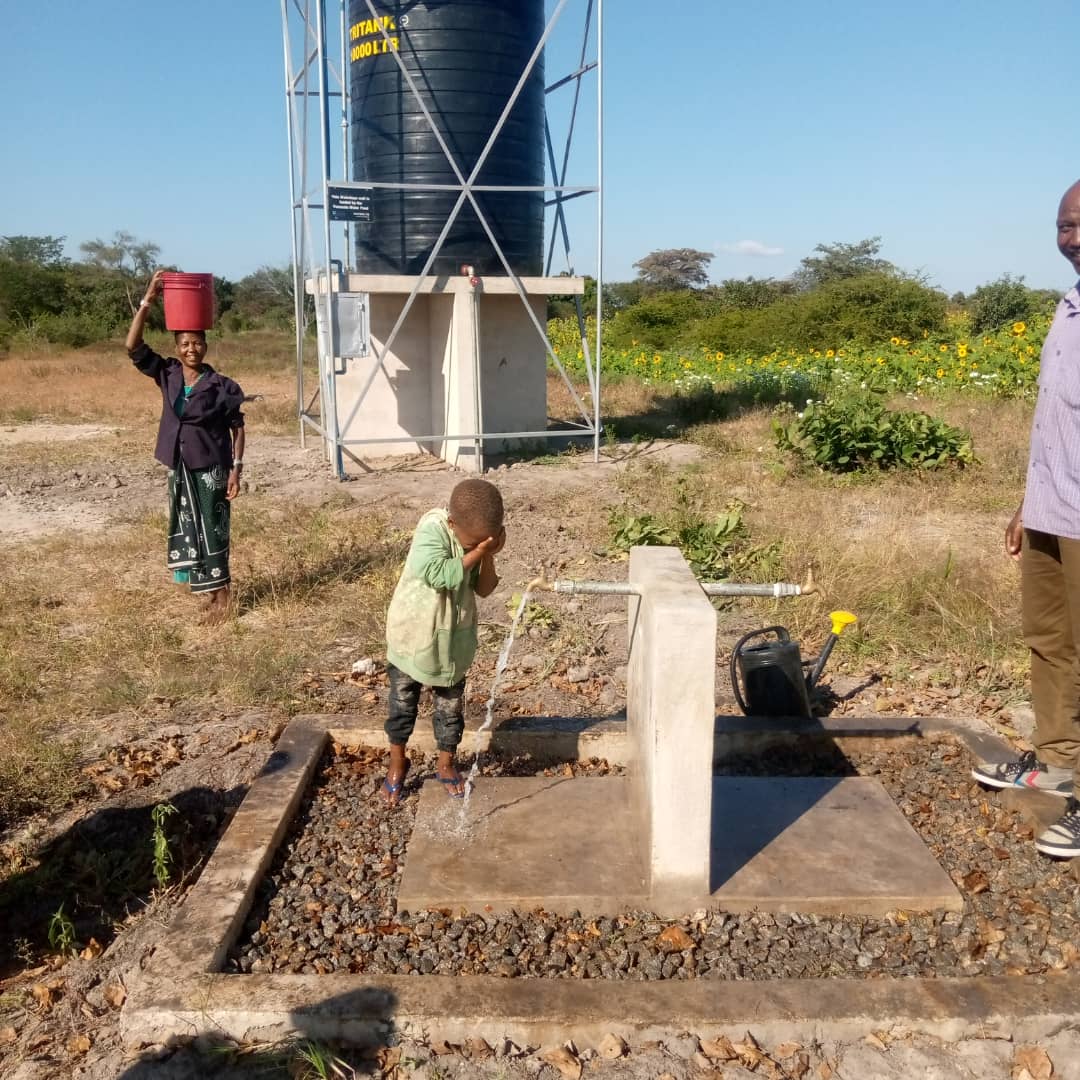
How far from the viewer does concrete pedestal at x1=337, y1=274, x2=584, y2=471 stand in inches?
409

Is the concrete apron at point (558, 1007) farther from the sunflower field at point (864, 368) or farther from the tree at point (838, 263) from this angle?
the tree at point (838, 263)

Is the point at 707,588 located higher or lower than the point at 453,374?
lower

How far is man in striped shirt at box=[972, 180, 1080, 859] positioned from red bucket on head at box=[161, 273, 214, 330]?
13.1ft

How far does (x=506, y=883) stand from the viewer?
2.91 meters

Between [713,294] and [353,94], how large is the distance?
31755mm

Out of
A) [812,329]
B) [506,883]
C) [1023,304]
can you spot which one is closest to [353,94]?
[506,883]

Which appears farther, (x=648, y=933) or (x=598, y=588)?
Answer: (x=598, y=588)

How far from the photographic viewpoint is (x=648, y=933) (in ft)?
9.06

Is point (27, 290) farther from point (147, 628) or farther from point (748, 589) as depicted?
point (748, 589)

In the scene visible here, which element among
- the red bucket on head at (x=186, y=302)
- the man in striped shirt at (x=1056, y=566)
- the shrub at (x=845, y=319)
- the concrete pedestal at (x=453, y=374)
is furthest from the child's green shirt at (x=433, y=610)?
the shrub at (x=845, y=319)

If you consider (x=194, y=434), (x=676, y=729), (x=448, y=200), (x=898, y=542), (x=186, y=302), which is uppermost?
(x=448, y=200)

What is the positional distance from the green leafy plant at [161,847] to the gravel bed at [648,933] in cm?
39

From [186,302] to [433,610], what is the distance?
2.89 metres

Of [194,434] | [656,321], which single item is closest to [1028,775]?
[194,434]
